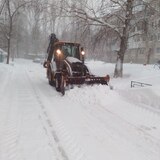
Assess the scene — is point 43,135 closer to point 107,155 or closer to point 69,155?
point 69,155

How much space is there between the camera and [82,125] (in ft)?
25.8

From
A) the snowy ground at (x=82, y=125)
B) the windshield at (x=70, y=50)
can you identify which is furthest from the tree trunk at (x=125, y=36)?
the snowy ground at (x=82, y=125)

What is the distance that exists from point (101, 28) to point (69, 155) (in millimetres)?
15345

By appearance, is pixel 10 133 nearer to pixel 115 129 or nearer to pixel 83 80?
pixel 115 129

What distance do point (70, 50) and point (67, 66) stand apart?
2.05 meters

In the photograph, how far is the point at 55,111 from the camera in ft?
31.0

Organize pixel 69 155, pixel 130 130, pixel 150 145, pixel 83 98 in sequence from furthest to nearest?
pixel 83 98, pixel 130 130, pixel 150 145, pixel 69 155

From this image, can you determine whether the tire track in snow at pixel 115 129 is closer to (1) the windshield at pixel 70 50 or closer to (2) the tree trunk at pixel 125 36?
(1) the windshield at pixel 70 50

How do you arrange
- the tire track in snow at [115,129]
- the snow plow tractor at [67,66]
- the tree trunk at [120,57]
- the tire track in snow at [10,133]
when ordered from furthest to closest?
the tree trunk at [120,57], the snow plow tractor at [67,66], the tire track in snow at [115,129], the tire track in snow at [10,133]

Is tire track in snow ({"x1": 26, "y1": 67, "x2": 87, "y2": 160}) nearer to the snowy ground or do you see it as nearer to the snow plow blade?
the snowy ground

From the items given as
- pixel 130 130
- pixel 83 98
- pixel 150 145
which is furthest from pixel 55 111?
pixel 150 145

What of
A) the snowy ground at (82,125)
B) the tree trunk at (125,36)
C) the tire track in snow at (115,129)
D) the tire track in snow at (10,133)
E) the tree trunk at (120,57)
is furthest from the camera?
the tree trunk at (120,57)

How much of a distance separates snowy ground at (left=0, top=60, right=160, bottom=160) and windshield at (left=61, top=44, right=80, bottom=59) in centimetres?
323

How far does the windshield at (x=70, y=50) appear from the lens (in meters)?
15.2
